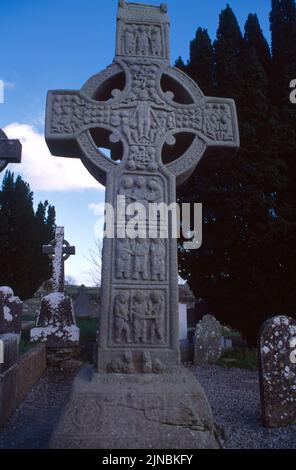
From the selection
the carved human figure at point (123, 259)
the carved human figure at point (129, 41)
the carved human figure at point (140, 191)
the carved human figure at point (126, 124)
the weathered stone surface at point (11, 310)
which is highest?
the carved human figure at point (129, 41)

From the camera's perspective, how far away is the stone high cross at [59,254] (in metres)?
9.87

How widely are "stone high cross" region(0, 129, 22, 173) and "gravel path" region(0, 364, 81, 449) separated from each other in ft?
8.86

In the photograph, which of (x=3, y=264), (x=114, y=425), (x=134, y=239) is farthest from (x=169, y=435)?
(x=3, y=264)

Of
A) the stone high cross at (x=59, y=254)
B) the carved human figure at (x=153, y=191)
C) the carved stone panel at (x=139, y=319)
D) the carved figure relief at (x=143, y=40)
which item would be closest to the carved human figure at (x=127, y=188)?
the carved human figure at (x=153, y=191)

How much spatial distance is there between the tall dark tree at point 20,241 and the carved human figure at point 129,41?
15024 mm

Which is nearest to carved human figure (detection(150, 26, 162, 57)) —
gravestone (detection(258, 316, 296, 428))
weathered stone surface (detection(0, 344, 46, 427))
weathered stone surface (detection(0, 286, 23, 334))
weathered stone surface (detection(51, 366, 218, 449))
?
weathered stone surface (detection(51, 366, 218, 449))

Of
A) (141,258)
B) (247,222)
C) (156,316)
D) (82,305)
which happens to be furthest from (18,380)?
(82,305)

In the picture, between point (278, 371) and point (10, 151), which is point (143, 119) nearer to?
point (10, 151)

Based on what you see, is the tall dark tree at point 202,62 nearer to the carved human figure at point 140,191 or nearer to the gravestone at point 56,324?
the gravestone at point 56,324

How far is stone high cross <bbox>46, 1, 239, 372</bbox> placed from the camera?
2.81 meters

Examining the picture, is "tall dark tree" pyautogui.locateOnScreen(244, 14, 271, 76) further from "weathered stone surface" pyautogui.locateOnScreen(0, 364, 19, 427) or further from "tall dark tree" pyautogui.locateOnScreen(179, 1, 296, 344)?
"weathered stone surface" pyautogui.locateOnScreen(0, 364, 19, 427)

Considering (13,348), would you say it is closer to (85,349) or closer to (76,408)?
(76,408)

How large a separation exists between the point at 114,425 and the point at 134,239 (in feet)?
4.48
